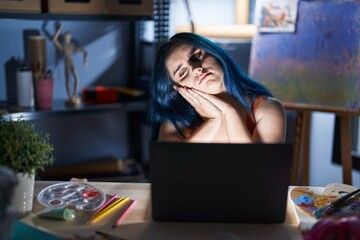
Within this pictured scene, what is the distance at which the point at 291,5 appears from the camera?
6.93ft

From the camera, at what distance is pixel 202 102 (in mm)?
1301

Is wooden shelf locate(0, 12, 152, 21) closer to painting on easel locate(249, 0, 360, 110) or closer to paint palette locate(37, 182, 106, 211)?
painting on easel locate(249, 0, 360, 110)

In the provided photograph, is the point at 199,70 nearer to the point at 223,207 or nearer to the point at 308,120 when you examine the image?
the point at 223,207

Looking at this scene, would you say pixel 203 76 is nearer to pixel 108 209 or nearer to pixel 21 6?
pixel 108 209

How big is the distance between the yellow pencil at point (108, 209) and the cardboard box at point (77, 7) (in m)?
1.24

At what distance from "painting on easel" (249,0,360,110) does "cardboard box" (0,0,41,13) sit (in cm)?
103

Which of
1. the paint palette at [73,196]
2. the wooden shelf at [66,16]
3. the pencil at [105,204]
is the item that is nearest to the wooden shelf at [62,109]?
the wooden shelf at [66,16]

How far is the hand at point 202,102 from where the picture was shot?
130 cm

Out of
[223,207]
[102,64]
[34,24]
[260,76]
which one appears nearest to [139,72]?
[102,64]

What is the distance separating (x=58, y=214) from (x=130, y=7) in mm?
1481

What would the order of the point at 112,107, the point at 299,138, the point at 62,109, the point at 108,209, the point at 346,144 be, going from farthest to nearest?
the point at 112,107 < the point at 62,109 < the point at 299,138 < the point at 346,144 < the point at 108,209

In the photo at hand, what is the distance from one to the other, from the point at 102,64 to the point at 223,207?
189 centimetres

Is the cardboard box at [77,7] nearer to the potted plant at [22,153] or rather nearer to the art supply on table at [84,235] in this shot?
the potted plant at [22,153]

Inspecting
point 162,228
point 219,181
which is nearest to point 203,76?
point 219,181
